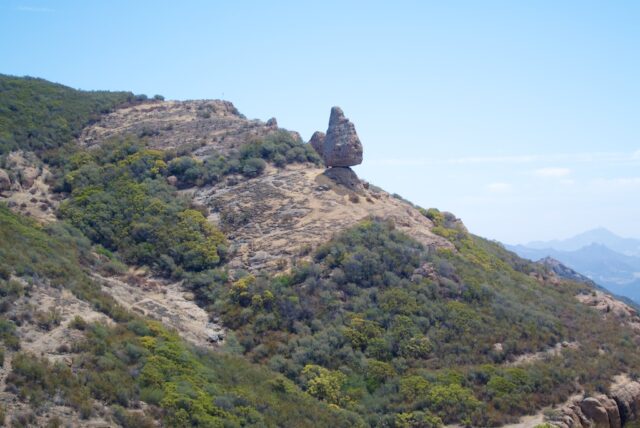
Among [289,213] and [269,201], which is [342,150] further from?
[269,201]

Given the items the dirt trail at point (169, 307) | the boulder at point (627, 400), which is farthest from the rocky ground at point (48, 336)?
the boulder at point (627, 400)

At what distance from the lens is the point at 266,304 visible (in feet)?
95.2

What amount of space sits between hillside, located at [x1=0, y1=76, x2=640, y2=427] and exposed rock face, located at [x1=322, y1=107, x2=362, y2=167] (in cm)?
13

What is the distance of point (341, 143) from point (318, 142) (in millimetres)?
7089

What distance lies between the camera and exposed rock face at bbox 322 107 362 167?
37438 mm

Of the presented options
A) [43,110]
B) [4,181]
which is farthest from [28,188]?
[43,110]

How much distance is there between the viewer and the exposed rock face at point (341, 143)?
37.4 metres

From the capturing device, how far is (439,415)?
901 inches

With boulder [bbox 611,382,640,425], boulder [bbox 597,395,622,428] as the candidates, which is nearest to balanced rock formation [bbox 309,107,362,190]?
boulder [bbox 611,382,640,425]

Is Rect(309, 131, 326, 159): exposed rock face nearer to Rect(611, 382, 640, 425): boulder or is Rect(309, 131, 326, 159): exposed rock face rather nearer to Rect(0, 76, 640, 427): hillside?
Rect(0, 76, 640, 427): hillside

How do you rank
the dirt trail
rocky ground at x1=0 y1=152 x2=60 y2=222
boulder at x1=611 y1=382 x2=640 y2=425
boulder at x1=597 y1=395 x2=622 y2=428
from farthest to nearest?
rocky ground at x1=0 y1=152 x2=60 y2=222 → the dirt trail → boulder at x1=611 y1=382 x2=640 y2=425 → boulder at x1=597 y1=395 x2=622 y2=428

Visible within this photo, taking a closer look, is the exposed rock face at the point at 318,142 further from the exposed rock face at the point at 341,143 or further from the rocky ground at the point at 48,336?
the rocky ground at the point at 48,336

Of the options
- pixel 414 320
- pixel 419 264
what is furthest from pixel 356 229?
pixel 414 320

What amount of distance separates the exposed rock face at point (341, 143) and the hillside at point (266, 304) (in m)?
0.13
